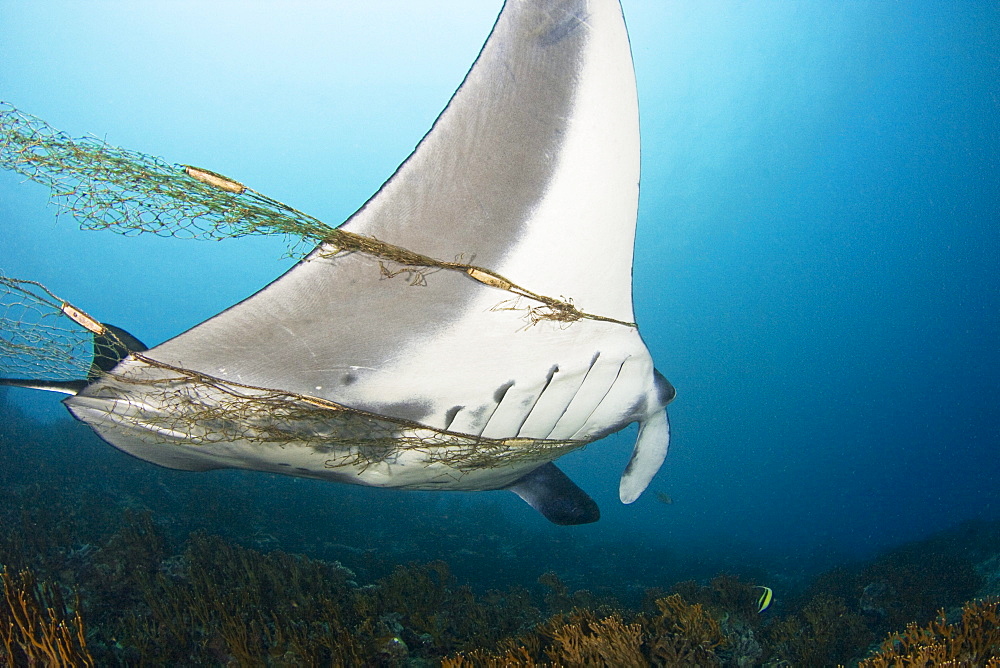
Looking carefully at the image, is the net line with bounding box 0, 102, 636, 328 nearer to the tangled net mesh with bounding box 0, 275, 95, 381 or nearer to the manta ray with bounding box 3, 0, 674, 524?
the manta ray with bounding box 3, 0, 674, 524

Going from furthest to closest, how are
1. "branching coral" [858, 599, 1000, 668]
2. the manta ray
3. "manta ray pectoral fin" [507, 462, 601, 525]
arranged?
"manta ray pectoral fin" [507, 462, 601, 525]
"branching coral" [858, 599, 1000, 668]
the manta ray

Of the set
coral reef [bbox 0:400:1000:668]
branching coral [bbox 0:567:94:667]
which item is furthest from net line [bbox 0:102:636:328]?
coral reef [bbox 0:400:1000:668]

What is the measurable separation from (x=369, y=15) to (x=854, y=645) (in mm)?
37184

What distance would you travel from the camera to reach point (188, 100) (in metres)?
38.4

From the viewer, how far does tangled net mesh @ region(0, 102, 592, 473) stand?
123 cm

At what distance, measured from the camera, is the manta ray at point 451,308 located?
4.46 ft

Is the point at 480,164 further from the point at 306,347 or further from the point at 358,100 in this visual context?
the point at 358,100

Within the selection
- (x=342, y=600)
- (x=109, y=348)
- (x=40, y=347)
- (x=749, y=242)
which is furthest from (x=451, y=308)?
(x=749, y=242)

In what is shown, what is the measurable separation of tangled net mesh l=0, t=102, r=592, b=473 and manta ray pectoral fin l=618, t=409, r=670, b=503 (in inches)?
50.0

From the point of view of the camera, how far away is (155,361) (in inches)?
55.1

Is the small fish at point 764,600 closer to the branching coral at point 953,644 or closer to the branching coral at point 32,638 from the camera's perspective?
the branching coral at point 953,644

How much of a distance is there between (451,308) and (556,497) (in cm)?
252

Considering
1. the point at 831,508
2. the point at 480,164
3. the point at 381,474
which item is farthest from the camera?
the point at 831,508

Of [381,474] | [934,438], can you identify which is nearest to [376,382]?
[381,474]
